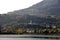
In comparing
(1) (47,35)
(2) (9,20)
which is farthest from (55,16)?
(2) (9,20)

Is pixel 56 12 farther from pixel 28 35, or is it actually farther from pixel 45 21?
pixel 28 35

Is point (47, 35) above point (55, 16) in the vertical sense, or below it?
below

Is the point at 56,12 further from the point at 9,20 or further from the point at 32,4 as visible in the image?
the point at 9,20

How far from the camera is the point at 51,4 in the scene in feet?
23.2

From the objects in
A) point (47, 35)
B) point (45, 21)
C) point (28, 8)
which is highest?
point (28, 8)

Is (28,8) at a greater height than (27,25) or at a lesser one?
greater

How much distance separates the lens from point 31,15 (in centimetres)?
699

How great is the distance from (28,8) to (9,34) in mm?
1030

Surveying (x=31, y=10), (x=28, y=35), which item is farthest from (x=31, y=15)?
(x=28, y=35)

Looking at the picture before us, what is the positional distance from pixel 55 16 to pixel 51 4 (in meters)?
0.43

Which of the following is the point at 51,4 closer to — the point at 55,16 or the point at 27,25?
the point at 55,16

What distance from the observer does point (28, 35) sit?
6977 mm

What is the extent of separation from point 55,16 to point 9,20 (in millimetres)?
1458

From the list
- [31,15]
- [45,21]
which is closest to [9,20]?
[31,15]
